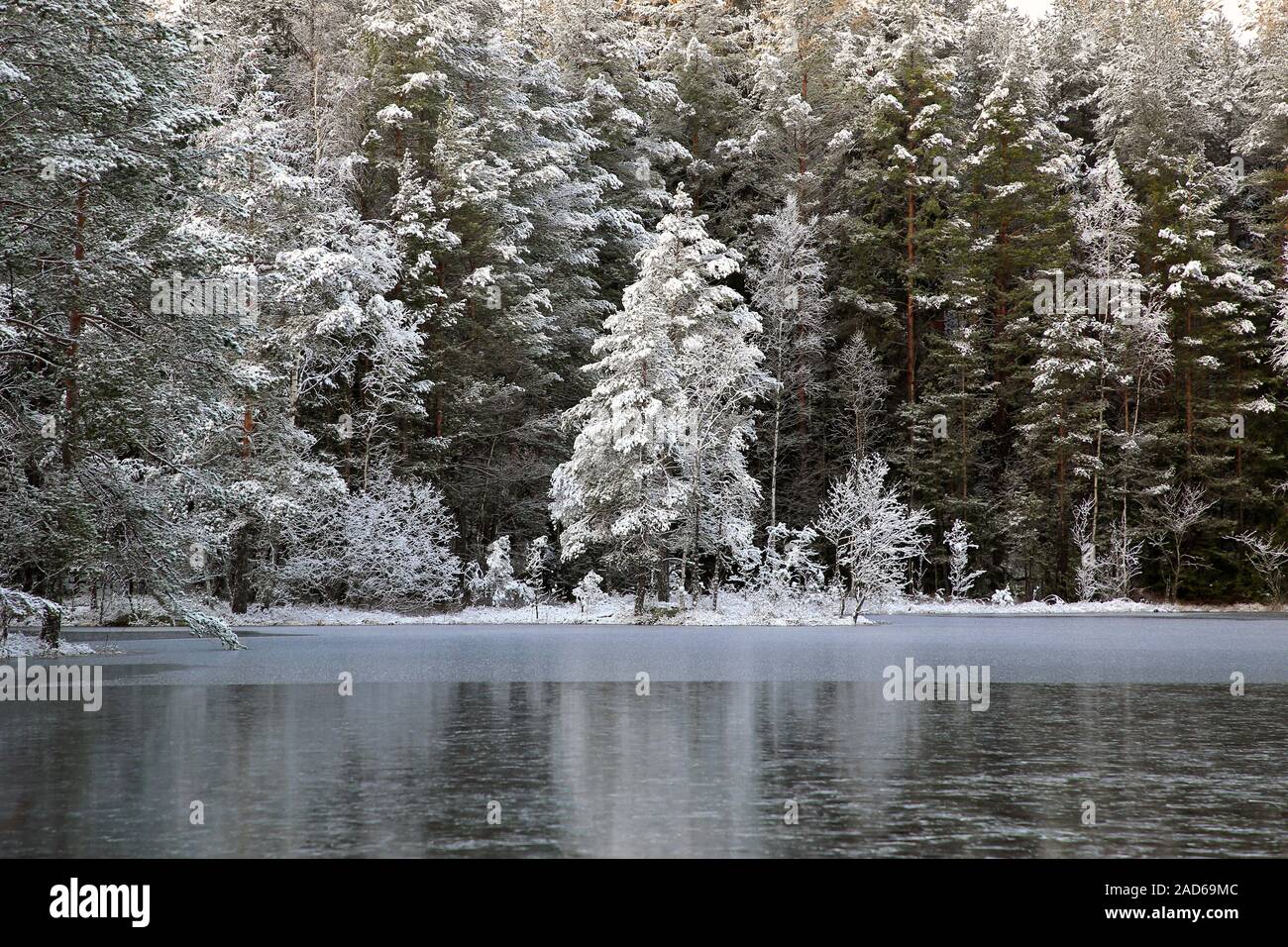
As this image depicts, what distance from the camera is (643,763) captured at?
10141 millimetres

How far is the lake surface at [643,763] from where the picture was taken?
7.44 meters

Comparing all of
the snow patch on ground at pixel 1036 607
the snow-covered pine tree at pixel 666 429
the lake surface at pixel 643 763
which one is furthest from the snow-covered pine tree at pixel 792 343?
the lake surface at pixel 643 763

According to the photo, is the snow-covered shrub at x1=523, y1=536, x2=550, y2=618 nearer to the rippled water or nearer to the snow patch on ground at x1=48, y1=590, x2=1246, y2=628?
the snow patch on ground at x1=48, y1=590, x2=1246, y2=628

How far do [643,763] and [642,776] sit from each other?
0.60 meters

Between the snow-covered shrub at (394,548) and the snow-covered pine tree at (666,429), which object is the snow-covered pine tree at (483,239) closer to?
the snow-covered shrub at (394,548)

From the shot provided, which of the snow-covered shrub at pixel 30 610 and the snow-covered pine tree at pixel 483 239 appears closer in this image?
the snow-covered shrub at pixel 30 610

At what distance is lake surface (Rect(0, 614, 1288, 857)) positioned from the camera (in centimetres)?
744

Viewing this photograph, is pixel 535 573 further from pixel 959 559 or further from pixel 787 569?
pixel 959 559

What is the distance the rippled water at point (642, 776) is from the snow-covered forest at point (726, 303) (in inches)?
526

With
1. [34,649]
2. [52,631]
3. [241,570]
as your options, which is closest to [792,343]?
[241,570]

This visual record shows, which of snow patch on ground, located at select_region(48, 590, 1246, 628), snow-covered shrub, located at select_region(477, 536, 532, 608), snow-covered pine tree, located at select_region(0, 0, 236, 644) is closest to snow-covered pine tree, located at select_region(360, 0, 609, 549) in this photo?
snow-covered shrub, located at select_region(477, 536, 532, 608)

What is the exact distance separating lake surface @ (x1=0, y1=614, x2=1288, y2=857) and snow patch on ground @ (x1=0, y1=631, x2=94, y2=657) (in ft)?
9.54

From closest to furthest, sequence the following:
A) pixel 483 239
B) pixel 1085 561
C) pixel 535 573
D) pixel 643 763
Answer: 1. pixel 643 763
2. pixel 535 573
3. pixel 483 239
4. pixel 1085 561

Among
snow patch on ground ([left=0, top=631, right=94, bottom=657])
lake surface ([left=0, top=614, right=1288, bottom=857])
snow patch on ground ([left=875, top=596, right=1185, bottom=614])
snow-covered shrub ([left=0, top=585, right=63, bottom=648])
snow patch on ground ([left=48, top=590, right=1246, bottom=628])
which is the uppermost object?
snow-covered shrub ([left=0, top=585, right=63, bottom=648])
